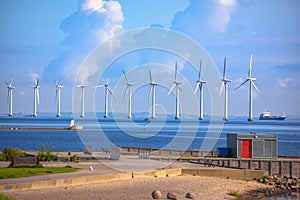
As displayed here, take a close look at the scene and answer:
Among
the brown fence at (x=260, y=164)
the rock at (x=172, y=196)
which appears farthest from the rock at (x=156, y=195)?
the brown fence at (x=260, y=164)

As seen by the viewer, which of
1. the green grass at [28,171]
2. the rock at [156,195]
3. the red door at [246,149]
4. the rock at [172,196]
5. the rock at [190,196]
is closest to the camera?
the rock at [156,195]

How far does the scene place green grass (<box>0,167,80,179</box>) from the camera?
34.0 metres

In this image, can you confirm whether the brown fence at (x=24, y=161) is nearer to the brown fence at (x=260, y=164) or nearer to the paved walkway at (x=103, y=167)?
the paved walkway at (x=103, y=167)

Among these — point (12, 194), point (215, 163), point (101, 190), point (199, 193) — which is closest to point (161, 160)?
point (215, 163)

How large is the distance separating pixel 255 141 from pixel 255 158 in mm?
1389

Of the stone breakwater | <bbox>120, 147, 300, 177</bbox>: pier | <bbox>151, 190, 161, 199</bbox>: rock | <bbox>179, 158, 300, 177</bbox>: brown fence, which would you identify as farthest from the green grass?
<bbox>179, 158, 300, 177</bbox>: brown fence

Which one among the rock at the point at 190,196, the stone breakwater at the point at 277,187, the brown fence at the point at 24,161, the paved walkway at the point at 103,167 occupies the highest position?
the brown fence at the point at 24,161

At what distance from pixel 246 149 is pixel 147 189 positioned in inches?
790

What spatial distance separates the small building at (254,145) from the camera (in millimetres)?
52031

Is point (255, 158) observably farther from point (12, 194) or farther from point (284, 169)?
point (12, 194)

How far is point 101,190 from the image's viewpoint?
106ft

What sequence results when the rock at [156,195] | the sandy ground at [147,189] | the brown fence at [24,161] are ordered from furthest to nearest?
the brown fence at [24,161] → the rock at [156,195] → the sandy ground at [147,189]

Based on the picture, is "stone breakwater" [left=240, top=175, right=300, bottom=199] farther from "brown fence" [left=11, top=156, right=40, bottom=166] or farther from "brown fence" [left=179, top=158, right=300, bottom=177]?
"brown fence" [left=11, top=156, right=40, bottom=166]

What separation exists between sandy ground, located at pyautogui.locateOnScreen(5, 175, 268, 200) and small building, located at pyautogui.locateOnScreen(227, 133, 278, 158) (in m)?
8.09
